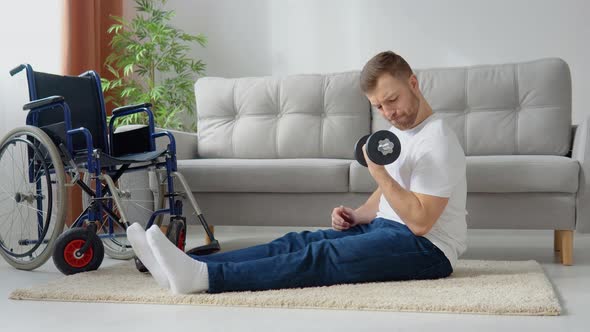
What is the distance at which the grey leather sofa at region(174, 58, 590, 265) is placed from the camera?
2.93 metres

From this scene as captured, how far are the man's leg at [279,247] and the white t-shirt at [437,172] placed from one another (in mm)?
175

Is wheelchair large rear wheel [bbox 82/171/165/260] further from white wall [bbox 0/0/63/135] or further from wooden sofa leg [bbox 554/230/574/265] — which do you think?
wooden sofa leg [bbox 554/230/574/265]

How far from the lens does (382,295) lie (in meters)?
2.13

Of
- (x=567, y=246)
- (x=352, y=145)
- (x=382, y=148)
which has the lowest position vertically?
(x=567, y=246)

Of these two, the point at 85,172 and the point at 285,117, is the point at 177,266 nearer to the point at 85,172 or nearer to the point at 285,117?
the point at 85,172

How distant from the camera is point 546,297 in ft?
6.84

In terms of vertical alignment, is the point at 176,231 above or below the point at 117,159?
below

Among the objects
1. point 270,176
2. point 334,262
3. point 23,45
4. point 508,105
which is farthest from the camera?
point 23,45

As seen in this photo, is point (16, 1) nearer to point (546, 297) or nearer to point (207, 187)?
point (207, 187)

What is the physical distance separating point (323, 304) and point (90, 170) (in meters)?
1.18

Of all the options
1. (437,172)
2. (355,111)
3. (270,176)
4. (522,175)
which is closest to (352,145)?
(355,111)

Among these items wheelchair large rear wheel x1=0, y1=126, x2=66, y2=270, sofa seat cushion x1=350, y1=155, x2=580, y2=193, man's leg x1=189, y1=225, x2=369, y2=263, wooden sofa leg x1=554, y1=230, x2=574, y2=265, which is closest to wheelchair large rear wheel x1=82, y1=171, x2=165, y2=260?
wheelchair large rear wheel x1=0, y1=126, x2=66, y2=270

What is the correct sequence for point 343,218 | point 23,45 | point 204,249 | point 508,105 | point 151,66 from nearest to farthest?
point 343,218 < point 204,249 < point 508,105 < point 23,45 < point 151,66

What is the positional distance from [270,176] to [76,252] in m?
0.92
